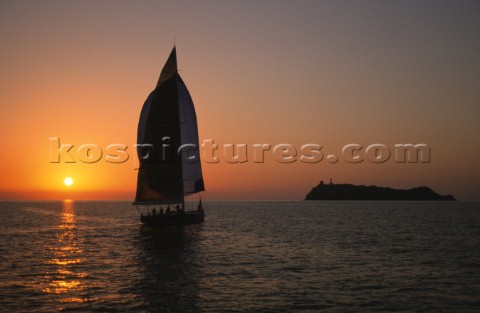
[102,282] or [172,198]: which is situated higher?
[172,198]

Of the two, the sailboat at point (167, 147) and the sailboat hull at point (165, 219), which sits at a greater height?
the sailboat at point (167, 147)

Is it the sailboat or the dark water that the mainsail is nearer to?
the sailboat

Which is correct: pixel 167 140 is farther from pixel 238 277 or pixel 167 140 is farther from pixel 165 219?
pixel 238 277

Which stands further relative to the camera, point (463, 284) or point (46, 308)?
point (463, 284)

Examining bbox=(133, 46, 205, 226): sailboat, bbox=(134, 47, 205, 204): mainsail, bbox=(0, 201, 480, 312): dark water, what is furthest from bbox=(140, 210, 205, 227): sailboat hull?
bbox=(0, 201, 480, 312): dark water

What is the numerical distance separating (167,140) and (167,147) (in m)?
0.88

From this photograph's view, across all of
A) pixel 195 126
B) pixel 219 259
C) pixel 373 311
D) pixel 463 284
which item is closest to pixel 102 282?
pixel 219 259

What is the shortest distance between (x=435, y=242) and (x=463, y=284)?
26.0 m

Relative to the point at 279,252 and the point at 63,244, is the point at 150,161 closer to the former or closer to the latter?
the point at 63,244

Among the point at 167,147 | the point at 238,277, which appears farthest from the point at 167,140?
the point at 238,277

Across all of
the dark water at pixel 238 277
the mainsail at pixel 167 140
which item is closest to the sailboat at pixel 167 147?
the mainsail at pixel 167 140

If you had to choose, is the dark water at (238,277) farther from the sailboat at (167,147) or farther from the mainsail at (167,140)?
the mainsail at (167,140)

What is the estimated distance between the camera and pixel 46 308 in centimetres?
2227

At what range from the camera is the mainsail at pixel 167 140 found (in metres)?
59.8
